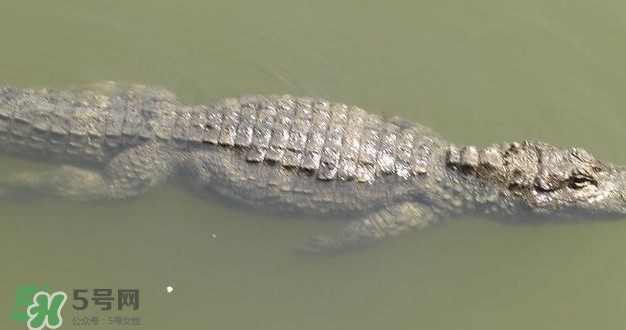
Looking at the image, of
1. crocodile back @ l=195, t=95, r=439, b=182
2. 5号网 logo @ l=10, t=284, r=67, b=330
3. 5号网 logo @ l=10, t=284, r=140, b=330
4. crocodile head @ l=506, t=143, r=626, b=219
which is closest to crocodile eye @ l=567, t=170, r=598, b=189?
crocodile head @ l=506, t=143, r=626, b=219

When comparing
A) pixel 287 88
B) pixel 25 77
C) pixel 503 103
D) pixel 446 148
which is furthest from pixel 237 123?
pixel 503 103

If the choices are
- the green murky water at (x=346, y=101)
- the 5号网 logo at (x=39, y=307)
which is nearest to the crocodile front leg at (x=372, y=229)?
the green murky water at (x=346, y=101)

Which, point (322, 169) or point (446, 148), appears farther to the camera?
point (446, 148)

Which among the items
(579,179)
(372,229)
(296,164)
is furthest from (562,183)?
(296,164)

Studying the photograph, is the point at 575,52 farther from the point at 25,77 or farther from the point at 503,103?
the point at 25,77

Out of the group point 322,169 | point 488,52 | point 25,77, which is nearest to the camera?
point 322,169

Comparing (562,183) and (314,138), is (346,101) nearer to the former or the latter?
(314,138)

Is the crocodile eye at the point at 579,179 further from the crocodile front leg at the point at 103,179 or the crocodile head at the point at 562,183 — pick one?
the crocodile front leg at the point at 103,179

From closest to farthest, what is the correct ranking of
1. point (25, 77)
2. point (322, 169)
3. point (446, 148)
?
point (322, 169), point (446, 148), point (25, 77)
